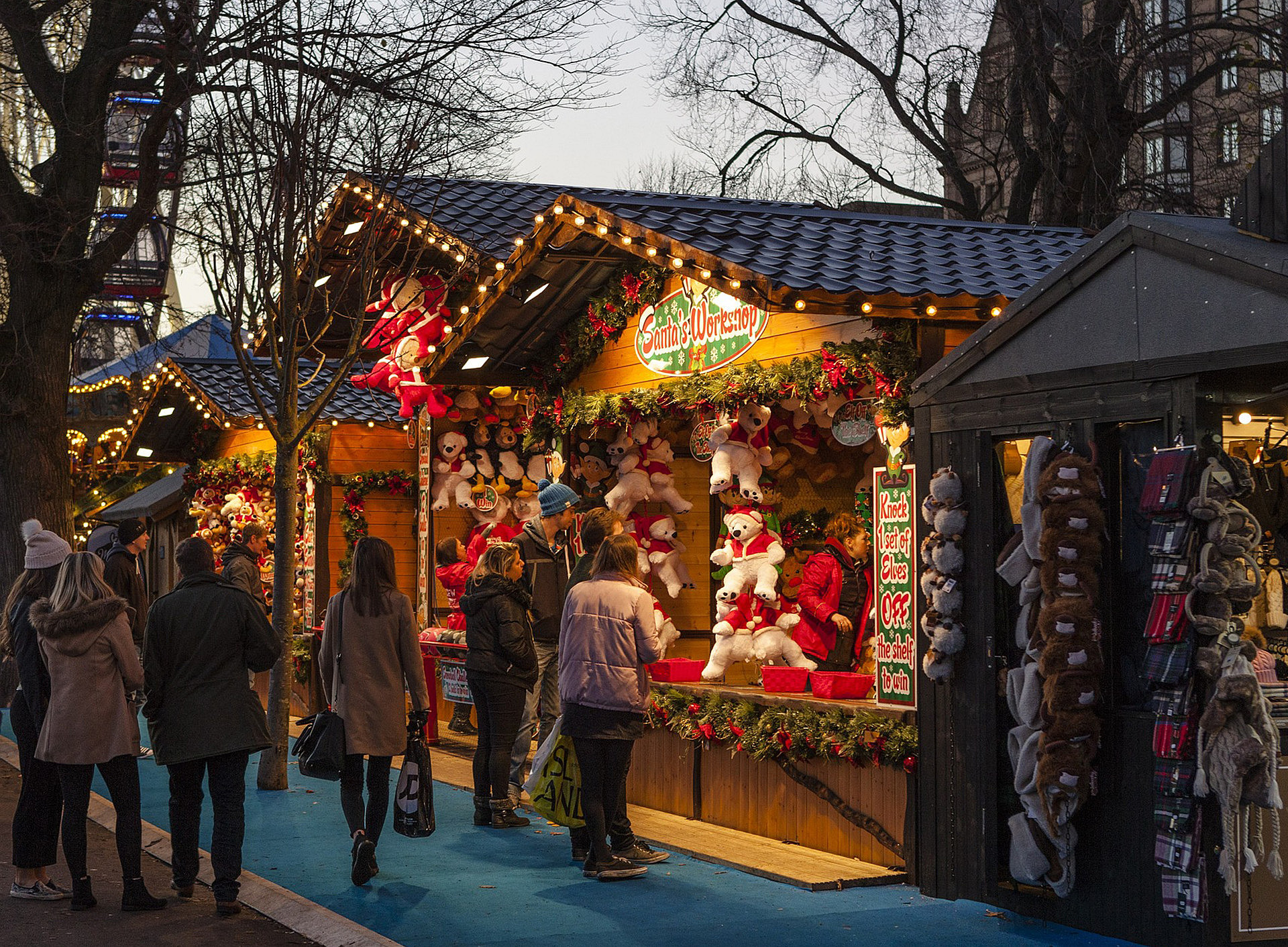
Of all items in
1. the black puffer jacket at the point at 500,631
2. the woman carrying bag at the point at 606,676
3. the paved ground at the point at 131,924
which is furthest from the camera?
the black puffer jacket at the point at 500,631

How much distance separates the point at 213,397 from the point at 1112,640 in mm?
13751

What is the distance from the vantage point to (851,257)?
335 inches

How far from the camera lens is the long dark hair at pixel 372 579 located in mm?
7641

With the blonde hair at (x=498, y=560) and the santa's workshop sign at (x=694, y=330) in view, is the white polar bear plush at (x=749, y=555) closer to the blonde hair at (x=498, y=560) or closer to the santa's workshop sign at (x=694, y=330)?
the santa's workshop sign at (x=694, y=330)

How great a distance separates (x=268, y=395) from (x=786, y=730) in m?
11.6

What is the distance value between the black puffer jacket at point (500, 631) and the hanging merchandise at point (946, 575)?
9.38 feet

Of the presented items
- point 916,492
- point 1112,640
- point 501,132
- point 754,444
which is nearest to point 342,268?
point 501,132

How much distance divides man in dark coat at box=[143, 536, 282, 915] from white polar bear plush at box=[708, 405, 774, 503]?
346cm

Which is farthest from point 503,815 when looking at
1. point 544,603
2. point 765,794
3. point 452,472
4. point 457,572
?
point 452,472

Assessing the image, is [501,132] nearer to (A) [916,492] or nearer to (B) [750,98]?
(A) [916,492]

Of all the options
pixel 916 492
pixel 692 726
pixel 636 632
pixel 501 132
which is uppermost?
pixel 501 132

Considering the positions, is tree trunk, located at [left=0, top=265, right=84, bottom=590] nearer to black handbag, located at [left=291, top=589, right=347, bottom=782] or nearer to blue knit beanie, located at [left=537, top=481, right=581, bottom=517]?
blue knit beanie, located at [left=537, top=481, right=581, bottom=517]

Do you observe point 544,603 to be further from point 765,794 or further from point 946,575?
point 946,575

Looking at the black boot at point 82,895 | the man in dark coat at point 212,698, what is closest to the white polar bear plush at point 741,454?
the man in dark coat at point 212,698
